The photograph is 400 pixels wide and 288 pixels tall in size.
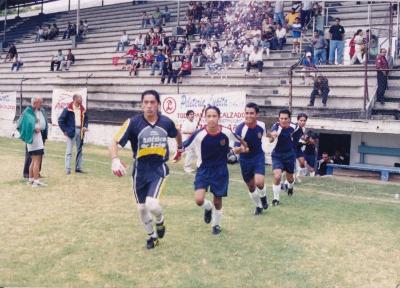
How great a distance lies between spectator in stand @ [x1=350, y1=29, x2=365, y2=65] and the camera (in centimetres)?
1975

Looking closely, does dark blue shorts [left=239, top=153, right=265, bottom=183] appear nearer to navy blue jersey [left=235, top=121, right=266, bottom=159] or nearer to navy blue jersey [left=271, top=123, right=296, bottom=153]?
navy blue jersey [left=235, top=121, right=266, bottom=159]

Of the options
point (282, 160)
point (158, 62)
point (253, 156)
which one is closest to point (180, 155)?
point (253, 156)

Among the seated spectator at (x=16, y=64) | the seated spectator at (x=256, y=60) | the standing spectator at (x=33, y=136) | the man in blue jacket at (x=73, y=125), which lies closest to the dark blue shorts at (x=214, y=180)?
the standing spectator at (x=33, y=136)

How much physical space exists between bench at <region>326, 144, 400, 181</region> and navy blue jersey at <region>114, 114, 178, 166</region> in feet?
33.2

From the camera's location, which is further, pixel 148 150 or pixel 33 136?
pixel 33 136

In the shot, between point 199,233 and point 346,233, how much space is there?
7.86 feet

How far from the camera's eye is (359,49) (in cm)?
1986

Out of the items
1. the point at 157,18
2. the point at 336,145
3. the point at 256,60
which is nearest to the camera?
the point at 336,145

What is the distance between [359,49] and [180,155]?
13.7 metres

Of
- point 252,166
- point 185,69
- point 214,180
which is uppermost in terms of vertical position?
point 185,69

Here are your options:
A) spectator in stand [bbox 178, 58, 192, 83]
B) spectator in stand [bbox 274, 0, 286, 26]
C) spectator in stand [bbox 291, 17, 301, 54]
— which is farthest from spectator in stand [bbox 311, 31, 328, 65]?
spectator in stand [bbox 178, 58, 192, 83]

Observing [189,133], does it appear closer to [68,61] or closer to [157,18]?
[157,18]

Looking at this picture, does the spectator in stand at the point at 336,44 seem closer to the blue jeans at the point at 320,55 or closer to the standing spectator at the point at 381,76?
the blue jeans at the point at 320,55

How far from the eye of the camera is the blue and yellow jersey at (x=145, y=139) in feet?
24.0
